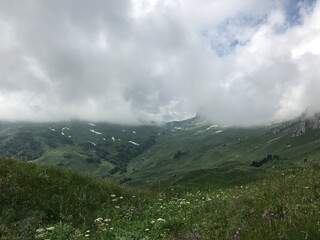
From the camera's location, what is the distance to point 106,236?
10.5 m

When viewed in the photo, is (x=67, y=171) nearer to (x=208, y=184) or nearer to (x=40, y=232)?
(x=40, y=232)

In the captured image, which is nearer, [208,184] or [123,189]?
[123,189]

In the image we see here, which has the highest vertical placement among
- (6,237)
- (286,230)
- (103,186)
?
(103,186)

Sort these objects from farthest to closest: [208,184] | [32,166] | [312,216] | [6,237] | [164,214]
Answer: [208,184] → [32,166] → [164,214] → [6,237] → [312,216]

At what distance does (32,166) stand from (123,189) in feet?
14.2

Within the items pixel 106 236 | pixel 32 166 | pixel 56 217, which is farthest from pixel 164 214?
pixel 32 166

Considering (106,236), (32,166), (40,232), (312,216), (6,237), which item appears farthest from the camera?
(32,166)

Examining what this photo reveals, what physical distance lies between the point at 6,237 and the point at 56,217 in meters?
3.86

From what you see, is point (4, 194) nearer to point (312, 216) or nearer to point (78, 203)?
point (78, 203)

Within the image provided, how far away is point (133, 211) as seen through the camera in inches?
563

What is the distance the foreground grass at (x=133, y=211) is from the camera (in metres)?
7.92

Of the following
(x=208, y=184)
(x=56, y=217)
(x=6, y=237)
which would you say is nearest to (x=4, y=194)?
(x=56, y=217)

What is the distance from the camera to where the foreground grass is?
7.92 meters

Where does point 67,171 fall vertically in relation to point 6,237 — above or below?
above
